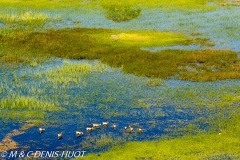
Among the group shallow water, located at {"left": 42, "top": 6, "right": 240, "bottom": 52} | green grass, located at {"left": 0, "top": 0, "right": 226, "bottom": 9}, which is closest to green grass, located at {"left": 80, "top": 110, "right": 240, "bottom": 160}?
shallow water, located at {"left": 42, "top": 6, "right": 240, "bottom": 52}

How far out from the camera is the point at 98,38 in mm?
27391

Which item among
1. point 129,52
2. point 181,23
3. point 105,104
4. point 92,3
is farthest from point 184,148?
point 92,3

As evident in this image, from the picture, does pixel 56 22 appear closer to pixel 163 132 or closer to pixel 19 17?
pixel 19 17

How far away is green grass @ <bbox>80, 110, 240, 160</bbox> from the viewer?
13.4m

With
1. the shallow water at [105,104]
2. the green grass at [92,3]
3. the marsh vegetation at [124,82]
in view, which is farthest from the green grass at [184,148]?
the green grass at [92,3]

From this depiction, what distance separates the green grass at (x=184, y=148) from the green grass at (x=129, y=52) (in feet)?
20.4

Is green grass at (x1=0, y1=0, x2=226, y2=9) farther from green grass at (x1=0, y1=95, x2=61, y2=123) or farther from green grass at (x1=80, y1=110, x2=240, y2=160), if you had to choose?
green grass at (x1=80, y1=110, x2=240, y2=160)

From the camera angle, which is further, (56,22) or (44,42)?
(56,22)

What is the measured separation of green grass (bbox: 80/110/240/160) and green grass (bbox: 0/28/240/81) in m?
6.22

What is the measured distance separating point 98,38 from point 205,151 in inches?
601

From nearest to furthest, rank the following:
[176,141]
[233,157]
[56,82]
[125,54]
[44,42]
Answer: [233,157] → [176,141] → [56,82] → [125,54] → [44,42]

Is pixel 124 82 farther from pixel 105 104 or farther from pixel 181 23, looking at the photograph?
pixel 181 23

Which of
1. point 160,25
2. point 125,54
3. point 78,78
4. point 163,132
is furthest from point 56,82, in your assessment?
point 160,25

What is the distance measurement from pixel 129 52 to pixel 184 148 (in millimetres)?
11222
